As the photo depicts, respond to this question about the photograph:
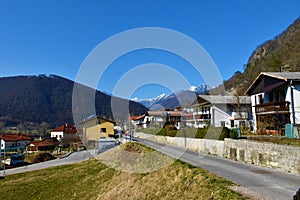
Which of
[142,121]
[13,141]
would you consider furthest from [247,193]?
→ [13,141]

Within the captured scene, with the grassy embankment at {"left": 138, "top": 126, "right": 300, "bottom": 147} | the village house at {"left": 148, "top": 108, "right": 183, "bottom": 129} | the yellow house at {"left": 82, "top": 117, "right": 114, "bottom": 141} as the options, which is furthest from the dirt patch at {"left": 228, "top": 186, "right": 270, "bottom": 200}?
the village house at {"left": 148, "top": 108, "right": 183, "bottom": 129}

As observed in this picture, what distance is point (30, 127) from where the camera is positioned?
11362 centimetres

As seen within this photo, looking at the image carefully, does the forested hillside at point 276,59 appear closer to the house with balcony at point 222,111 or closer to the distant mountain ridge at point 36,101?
the house with balcony at point 222,111

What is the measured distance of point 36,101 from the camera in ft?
459

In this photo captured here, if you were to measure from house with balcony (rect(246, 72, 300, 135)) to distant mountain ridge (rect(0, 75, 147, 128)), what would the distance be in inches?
3093

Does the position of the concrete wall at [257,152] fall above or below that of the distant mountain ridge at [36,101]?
below

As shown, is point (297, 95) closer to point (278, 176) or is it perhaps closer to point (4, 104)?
point (278, 176)

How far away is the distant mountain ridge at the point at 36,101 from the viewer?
123062 mm

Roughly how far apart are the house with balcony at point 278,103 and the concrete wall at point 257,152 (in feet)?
22.9

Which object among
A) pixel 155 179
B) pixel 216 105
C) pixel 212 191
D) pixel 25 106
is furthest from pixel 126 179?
pixel 25 106

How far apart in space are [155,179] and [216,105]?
30.4 metres

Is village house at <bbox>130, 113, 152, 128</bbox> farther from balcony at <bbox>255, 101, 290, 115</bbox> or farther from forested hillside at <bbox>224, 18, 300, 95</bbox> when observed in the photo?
balcony at <bbox>255, 101, 290, 115</bbox>

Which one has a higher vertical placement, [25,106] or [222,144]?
[25,106]

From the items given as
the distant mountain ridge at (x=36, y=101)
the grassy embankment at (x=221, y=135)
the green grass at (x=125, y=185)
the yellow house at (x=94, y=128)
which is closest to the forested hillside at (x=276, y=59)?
the grassy embankment at (x=221, y=135)
